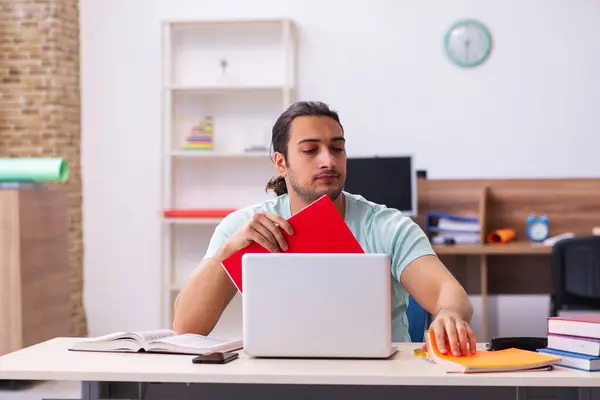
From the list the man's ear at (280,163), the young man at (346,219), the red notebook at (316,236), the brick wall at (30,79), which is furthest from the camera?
the brick wall at (30,79)

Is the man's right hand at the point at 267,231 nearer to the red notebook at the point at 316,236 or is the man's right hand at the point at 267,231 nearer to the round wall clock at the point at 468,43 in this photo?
the red notebook at the point at 316,236

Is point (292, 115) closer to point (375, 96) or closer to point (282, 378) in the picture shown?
point (282, 378)

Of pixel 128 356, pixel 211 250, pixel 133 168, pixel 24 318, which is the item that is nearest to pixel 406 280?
pixel 211 250

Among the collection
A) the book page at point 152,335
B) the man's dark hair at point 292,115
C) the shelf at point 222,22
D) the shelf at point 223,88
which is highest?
the shelf at point 222,22

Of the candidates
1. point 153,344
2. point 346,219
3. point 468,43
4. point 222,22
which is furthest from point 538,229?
point 153,344

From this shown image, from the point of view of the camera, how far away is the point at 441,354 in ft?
5.60

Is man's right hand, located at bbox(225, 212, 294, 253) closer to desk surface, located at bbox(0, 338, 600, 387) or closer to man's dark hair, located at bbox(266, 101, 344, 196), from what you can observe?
desk surface, located at bbox(0, 338, 600, 387)

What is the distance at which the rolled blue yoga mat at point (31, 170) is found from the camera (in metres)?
4.56

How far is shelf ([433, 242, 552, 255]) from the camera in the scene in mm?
4785

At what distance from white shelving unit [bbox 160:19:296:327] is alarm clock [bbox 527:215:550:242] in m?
1.83

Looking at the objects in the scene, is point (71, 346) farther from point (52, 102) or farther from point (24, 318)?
point (52, 102)

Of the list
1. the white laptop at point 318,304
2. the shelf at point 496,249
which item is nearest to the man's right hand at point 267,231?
the white laptop at point 318,304

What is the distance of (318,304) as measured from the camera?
5.52 ft

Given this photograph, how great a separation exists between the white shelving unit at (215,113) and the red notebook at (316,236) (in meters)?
4.17
